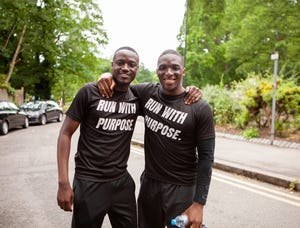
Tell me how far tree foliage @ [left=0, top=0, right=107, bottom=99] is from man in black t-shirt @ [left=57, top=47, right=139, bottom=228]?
22.2 meters

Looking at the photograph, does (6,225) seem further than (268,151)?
No

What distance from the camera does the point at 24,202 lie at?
4848 mm

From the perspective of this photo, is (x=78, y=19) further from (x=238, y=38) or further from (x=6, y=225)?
(x=6, y=225)

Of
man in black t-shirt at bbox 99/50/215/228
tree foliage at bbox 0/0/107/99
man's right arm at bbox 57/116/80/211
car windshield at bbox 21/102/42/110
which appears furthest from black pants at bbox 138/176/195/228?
tree foliage at bbox 0/0/107/99

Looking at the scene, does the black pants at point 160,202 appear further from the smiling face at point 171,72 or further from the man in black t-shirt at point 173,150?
the smiling face at point 171,72

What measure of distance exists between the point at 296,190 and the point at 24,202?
4.79m

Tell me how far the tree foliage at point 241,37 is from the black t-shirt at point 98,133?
1940cm

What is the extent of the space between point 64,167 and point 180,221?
1.01 metres

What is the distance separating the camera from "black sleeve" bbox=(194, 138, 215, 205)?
7.61 ft

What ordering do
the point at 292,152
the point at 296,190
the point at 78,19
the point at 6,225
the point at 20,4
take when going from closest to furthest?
1. the point at 6,225
2. the point at 296,190
3. the point at 292,152
4. the point at 20,4
5. the point at 78,19

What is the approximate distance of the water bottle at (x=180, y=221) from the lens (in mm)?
2355

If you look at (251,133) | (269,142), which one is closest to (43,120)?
(251,133)

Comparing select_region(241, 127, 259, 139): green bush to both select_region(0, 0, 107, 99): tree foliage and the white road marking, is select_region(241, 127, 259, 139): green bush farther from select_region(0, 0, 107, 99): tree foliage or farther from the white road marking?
select_region(0, 0, 107, 99): tree foliage

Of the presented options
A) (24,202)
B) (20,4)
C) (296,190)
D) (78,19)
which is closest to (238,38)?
(78,19)
